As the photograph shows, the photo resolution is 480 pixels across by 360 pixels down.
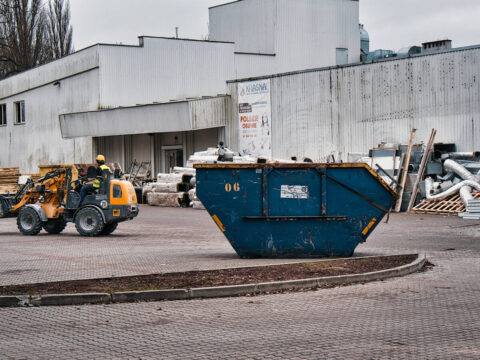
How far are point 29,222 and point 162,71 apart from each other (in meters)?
24.0

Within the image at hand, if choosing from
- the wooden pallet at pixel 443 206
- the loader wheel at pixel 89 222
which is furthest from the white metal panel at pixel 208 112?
the loader wheel at pixel 89 222

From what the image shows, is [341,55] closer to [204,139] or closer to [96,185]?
[204,139]

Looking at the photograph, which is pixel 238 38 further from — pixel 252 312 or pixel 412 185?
pixel 252 312

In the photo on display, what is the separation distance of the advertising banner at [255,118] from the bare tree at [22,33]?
1316 inches

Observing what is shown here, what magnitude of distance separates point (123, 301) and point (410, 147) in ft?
67.9

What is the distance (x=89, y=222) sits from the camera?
19.3 metres

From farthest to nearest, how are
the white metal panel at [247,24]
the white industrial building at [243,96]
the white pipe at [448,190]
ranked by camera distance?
the white metal panel at [247,24]
the white industrial building at [243,96]
the white pipe at [448,190]

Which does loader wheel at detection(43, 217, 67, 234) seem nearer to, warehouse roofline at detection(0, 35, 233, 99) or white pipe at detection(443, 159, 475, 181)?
white pipe at detection(443, 159, 475, 181)

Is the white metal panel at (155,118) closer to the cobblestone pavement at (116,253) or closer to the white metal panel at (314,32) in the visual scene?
the white metal panel at (314,32)

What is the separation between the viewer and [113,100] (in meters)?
41.4

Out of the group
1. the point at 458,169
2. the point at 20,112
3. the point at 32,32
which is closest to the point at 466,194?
the point at 458,169

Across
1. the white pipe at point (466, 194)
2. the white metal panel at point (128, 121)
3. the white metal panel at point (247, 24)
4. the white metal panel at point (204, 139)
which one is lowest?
the white pipe at point (466, 194)

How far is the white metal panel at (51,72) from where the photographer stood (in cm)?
4175

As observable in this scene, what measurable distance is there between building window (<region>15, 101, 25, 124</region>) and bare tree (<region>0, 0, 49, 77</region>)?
37.9 feet
